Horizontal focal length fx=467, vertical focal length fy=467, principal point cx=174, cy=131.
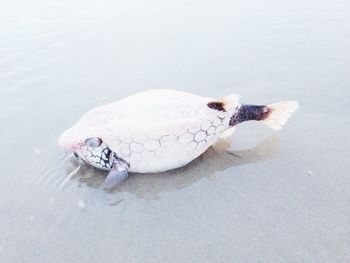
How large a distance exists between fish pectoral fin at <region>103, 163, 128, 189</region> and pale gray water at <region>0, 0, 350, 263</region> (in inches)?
2.9

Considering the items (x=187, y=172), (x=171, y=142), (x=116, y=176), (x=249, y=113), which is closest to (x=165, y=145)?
(x=171, y=142)

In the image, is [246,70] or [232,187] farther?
[246,70]

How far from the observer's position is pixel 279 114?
9.98ft

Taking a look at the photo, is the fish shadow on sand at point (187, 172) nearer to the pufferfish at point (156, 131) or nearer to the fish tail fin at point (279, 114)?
the pufferfish at point (156, 131)

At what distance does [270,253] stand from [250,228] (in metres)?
0.21

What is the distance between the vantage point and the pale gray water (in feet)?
8.37

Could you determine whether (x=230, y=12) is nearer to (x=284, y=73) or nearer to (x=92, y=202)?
(x=284, y=73)

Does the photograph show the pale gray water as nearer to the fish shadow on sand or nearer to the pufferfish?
the fish shadow on sand

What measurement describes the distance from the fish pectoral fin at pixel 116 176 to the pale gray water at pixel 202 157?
7 cm

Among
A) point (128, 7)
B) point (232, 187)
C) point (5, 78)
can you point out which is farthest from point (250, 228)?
point (128, 7)

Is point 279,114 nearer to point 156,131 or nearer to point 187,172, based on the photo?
point 187,172

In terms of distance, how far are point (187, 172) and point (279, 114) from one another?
27.9 inches

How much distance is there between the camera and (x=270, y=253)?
2.39 meters

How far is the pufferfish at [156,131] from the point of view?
2.90 metres
